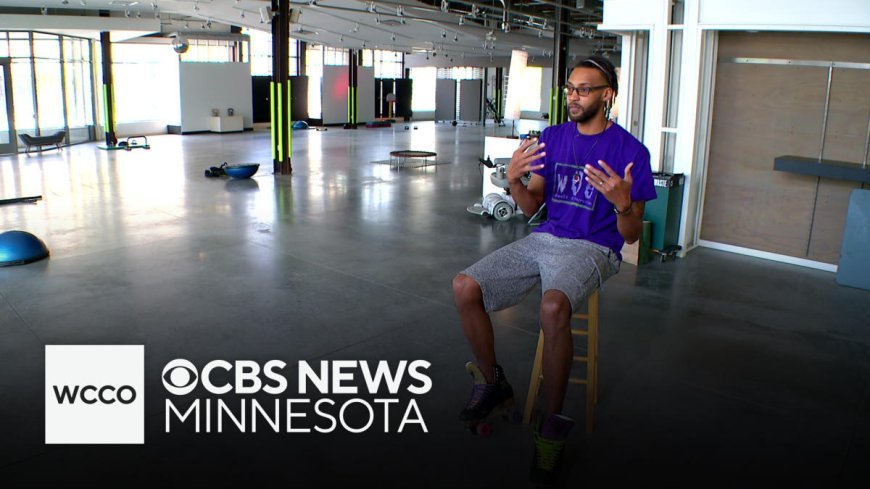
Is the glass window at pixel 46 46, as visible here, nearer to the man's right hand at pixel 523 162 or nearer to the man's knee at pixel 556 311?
the man's right hand at pixel 523 162

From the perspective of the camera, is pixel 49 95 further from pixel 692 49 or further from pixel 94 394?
pixel 94 394

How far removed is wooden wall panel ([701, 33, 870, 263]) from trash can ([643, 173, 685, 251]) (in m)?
0.54

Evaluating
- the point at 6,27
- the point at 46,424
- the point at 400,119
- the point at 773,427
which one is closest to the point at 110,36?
the point at 6,27

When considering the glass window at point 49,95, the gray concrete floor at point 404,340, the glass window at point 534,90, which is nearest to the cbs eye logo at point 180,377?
the gray concrete floor at point 404,340

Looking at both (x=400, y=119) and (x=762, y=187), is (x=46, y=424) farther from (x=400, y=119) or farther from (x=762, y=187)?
(x=400, y=119)

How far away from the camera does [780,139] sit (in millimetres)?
6719

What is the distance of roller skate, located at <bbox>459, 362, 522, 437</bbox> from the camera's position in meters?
3.30

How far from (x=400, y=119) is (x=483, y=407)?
2727 cm

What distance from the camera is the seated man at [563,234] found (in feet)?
9.87

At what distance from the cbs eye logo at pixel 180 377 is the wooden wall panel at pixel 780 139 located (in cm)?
527

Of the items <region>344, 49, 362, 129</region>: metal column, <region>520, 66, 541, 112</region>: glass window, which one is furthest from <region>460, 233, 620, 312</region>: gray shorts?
<region>520, 66, 541, 112</region>: glass window

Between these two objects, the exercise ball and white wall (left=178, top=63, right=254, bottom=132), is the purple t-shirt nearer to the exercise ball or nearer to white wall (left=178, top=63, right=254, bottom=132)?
the exercise ball

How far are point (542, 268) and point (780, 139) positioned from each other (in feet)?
15.0

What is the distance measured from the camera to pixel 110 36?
18.0 m
